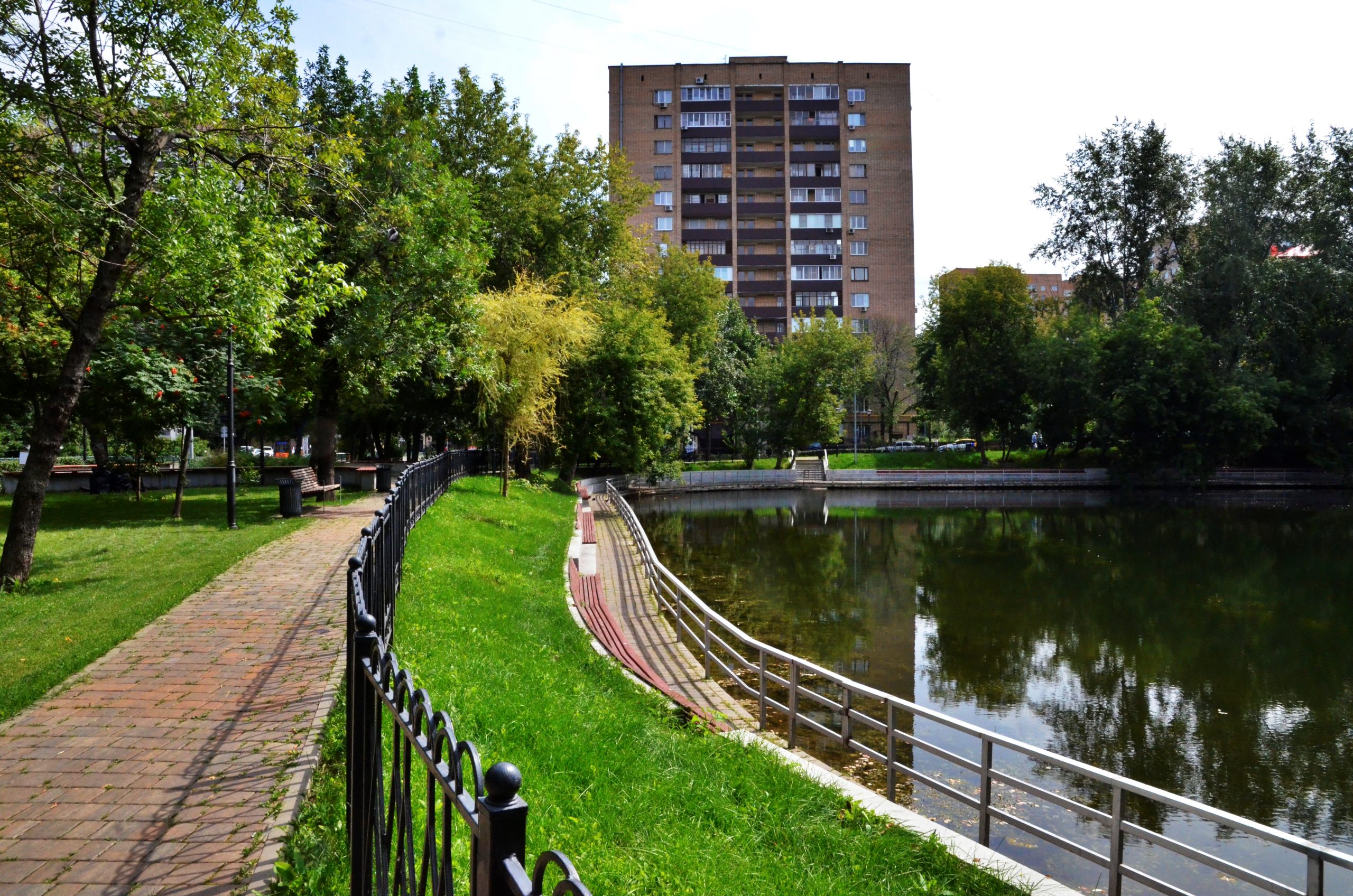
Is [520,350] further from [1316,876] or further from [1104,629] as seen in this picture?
[1316,876]

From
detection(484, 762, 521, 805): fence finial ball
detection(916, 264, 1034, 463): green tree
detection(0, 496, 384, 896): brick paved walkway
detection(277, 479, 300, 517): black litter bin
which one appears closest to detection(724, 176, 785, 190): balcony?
detection(916, 264, 1034, 463): green tree

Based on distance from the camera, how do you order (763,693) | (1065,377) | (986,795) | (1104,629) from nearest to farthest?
Result: (986,795) < (763,693) < (1104,629) < (1065,377)

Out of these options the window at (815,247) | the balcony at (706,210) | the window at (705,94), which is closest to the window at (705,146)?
the window at (705,94)

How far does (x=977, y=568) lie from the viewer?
2523cm

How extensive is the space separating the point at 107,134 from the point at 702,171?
69.7 meters

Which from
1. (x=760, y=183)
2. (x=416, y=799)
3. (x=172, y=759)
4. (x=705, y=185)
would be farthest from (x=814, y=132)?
(x=416, y=799)

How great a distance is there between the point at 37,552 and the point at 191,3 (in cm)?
851

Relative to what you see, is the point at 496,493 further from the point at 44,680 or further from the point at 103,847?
the point at 103,847

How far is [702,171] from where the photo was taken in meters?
78.2

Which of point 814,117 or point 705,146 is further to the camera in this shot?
point 814,117

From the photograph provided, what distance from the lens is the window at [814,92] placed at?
7762 cm

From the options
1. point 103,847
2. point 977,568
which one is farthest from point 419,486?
point 977,568

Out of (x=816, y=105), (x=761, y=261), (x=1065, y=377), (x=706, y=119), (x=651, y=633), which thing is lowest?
(x=651, y=633)

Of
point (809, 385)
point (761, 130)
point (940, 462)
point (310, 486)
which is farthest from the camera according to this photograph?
point (761, 130)
